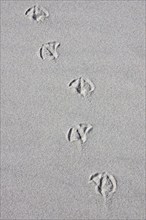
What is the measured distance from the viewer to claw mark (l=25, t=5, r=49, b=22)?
1.76 metres

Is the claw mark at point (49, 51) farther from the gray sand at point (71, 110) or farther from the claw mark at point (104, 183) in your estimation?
the claw mark at point (104, 183)

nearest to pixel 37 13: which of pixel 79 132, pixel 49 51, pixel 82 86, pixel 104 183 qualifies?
pixel 49 51

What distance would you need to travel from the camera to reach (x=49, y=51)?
163 cm

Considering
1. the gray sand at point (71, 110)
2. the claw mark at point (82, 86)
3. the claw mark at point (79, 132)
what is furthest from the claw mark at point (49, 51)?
the claw mark at point (79, 132)

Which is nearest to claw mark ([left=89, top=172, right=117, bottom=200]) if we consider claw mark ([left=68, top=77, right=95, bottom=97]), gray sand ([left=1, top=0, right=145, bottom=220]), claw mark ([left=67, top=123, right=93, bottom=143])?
gray sand ([left=1, top=0, right=145, bottom=220])

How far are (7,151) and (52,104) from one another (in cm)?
27

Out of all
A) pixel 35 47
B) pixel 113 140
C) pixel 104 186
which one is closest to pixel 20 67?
pixel 35 47

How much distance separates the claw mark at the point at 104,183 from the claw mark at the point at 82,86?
0.36m

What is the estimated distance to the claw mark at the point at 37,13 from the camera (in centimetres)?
176

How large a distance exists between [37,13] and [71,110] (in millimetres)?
586

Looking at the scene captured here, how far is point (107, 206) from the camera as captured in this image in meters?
1.22

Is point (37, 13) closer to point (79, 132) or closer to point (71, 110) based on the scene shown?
point (71, 110)

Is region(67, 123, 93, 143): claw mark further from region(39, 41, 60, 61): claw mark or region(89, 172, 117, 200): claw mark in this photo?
region(39, 41, 60, 61): claw mark

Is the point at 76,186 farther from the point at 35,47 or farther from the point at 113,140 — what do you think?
the point at 35,47
